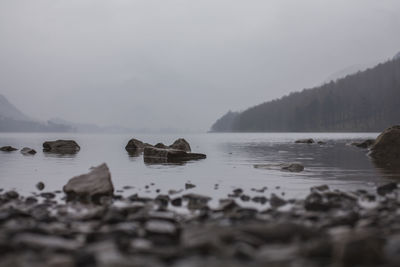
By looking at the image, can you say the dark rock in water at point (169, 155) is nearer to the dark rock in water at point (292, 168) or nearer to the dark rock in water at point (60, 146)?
the dark rock in water at point (292, 168)

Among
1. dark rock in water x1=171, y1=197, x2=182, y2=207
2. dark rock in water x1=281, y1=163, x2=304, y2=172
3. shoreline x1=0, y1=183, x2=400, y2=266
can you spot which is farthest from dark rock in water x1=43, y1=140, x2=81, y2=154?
shoreline x1=0, y1=183, x2=400, y2=266

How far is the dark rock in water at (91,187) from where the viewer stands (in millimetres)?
14773

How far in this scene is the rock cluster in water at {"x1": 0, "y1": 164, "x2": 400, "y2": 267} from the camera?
6086 mm

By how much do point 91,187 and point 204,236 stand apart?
29.5ft

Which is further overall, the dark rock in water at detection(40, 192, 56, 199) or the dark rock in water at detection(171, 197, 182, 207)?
the dark rock in water at detection(40, 192, 56, 199)

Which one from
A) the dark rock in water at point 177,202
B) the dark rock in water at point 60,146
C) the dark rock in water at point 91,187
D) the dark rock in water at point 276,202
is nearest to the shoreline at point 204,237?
the dark rock in water at point 276,202

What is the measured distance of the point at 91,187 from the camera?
49.7ft

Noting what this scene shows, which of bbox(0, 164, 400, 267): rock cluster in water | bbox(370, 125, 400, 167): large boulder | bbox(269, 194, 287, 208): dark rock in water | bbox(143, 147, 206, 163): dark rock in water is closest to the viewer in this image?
bbox(0, 164, 400, 267): rock cluster in water

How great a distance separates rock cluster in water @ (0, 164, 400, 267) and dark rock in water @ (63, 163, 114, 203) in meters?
2.22

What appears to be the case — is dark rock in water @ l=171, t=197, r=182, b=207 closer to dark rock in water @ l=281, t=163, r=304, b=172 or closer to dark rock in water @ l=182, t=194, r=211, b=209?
dark rock in water @ l=182, t=194, r=211, b=209

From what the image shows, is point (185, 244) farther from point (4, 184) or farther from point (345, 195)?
point (4, 184)

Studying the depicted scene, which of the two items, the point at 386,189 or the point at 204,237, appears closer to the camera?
the point at 204,237

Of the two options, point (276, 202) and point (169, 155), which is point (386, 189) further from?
point (169, 155)

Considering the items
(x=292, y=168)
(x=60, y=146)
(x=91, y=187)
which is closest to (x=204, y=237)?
(x=91, y=187)
